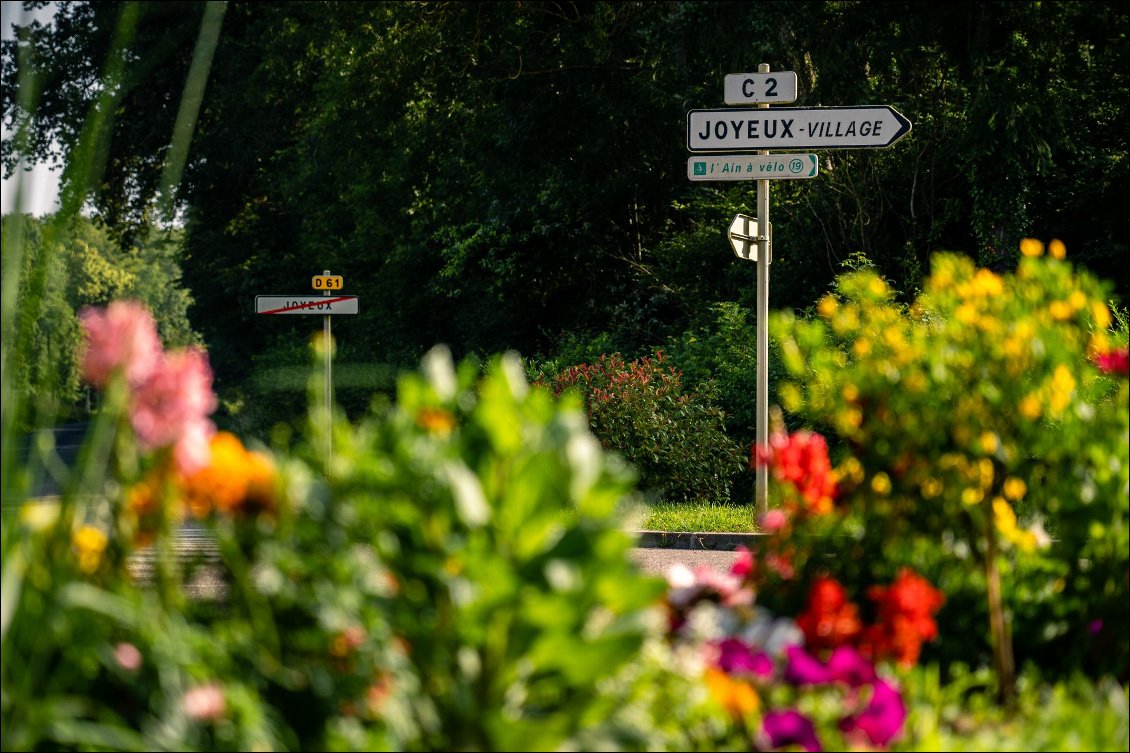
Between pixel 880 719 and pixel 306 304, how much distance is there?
1315 cm

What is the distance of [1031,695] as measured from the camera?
2996 mm

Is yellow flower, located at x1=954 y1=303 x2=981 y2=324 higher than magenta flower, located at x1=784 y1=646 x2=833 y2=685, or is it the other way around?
yellow flower, located at x1=954 y1=303 x2=981 y2=324

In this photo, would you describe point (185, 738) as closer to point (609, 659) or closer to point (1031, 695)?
point (609, 659)

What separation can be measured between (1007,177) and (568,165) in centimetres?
793

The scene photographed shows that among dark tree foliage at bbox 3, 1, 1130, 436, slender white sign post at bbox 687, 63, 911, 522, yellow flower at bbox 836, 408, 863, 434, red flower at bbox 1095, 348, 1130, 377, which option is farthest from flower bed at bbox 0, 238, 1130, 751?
dark tree foliage at bbox 3, 1, 1130, 436

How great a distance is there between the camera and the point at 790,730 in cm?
248

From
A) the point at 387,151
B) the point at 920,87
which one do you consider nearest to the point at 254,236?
the point at 387,151

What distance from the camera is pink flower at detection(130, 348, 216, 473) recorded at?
2.40 m

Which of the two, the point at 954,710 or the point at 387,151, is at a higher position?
the point at 387,151

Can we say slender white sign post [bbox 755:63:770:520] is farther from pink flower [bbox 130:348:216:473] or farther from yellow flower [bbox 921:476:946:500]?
pink flower [bbox 130:348:216:473]

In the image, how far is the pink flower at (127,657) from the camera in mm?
2271

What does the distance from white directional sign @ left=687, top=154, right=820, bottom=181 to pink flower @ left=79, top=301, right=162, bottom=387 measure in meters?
8.12

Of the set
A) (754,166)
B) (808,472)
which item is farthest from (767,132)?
(808,472)

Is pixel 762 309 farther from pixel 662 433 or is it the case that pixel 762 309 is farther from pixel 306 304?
pixel 306 304
